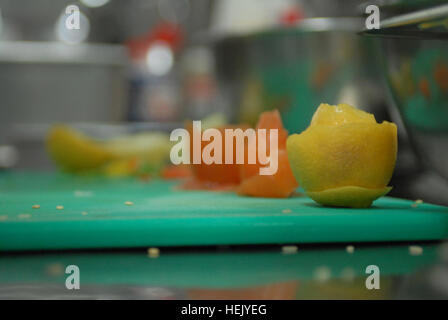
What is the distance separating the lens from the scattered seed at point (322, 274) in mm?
301

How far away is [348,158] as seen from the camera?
16.7 inches

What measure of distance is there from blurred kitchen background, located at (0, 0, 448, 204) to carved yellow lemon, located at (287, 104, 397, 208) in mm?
34

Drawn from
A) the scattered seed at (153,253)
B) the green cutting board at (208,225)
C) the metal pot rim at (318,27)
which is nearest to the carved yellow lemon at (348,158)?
the green cutting board at (208,225)

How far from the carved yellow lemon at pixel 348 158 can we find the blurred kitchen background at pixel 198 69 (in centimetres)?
3

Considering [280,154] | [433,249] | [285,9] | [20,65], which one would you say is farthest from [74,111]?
[433,249]

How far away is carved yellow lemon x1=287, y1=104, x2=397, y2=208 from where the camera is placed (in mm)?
423

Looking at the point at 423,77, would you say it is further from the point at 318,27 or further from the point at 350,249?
the point at 318,27

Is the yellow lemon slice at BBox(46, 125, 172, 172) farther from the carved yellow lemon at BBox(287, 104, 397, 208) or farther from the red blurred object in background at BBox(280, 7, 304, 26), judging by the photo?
the carved yellow lemon at BBox(287, 104, 397, 208)

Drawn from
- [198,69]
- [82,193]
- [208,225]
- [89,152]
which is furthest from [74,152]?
[198,69]

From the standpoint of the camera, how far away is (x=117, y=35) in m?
2.20

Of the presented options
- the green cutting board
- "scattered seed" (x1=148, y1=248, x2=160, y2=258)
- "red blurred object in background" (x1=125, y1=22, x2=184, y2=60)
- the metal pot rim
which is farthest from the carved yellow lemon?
"red blurred object in background" (x1=125, y1=22, x2=184, y2=60)

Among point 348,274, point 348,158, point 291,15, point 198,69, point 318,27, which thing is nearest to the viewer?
point 348,274

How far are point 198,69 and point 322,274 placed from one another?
5.92 feet
